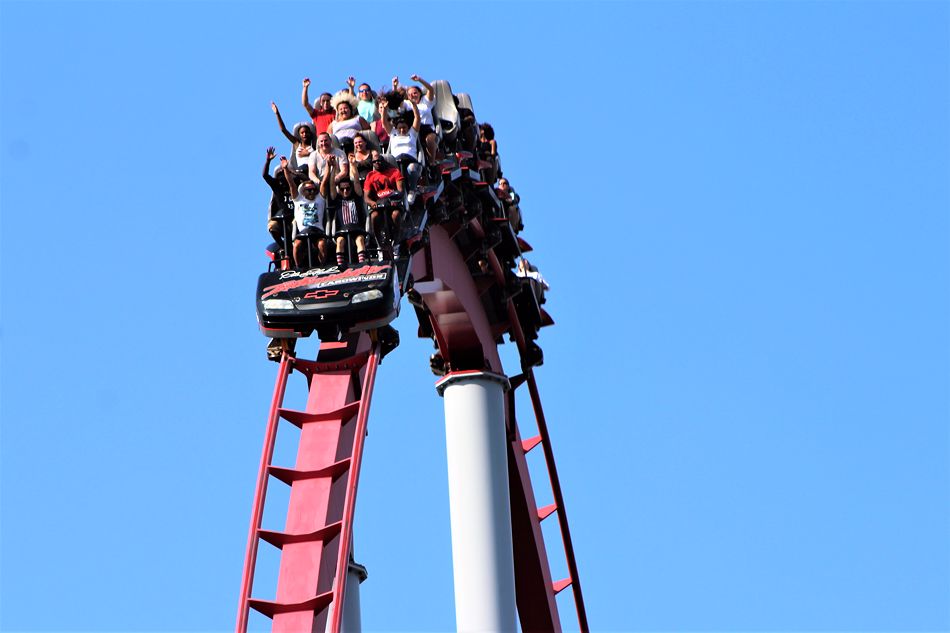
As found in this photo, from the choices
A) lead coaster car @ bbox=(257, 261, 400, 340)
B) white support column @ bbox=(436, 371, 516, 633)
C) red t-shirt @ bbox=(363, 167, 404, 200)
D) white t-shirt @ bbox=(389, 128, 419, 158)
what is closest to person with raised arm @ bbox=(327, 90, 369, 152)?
white t-shirt @ bbox=(389, 128, 419, 158)

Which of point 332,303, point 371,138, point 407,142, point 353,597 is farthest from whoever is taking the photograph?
point 353,597

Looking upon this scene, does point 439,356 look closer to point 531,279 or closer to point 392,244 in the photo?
point 531,279

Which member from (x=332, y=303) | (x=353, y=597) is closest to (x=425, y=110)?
(x=332, y=303)

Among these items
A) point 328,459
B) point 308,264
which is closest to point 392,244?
point 308,264

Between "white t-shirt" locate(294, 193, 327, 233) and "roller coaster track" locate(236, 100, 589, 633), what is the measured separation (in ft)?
3.56

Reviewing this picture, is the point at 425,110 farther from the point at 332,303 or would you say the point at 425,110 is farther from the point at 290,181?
the point at 332,303

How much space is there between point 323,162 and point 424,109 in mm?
1508

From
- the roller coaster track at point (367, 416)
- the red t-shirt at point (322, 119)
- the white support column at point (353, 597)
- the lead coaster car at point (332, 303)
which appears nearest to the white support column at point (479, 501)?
the roller coaster track at point (367, 416)

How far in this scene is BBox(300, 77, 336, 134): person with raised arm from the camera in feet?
63.5

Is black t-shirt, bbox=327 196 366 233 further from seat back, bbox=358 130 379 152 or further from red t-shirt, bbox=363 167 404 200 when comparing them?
seat back, bbox=358 130 379 152

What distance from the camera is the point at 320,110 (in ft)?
63.8

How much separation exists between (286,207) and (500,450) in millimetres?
4161

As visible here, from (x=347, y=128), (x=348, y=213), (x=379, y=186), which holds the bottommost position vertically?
(x=348, y=213)

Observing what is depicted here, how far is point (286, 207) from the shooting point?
60.3ft
